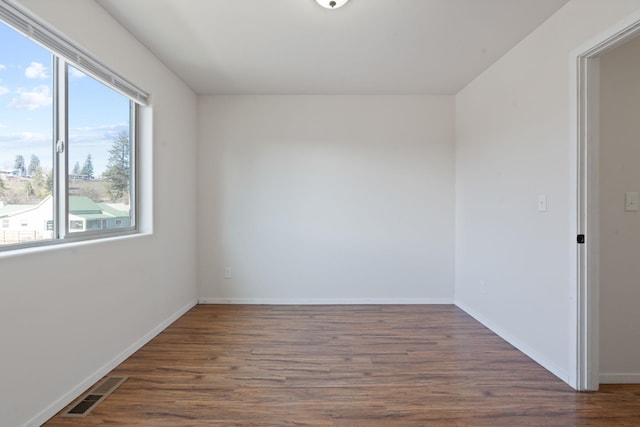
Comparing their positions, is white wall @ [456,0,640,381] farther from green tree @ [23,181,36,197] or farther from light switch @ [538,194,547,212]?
green tree @ [23,181,36,197]

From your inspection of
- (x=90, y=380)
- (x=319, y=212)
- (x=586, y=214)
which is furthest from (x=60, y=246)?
(x=586, y=214)

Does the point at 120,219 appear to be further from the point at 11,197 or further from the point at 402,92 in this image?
the point at 402,92

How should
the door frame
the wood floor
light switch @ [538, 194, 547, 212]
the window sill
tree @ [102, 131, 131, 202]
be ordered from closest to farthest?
the window sill, the wood floor, the door frame, light switch @ [538, 194, 547, 212], tree @ [102, 131, 131, 202]

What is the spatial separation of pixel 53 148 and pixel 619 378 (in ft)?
12.9

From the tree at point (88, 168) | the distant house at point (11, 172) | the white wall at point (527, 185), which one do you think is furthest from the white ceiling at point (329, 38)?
the distant house at point (11, 172)

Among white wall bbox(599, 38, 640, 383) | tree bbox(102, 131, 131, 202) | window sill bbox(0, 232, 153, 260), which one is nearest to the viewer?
window sill bbox(0, 232, 153, 260)

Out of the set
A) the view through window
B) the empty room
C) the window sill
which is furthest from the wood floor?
the view through window

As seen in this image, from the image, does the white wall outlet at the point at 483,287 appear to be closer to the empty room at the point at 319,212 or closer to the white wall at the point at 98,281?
the empty room at the point at 319,212

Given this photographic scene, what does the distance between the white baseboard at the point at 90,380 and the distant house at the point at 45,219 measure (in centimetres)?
93

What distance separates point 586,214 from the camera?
2041mm

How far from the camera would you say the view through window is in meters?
1.68

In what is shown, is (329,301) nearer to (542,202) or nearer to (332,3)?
(542,202)

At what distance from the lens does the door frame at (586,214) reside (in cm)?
204

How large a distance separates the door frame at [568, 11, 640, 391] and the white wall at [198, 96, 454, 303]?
1.85m
